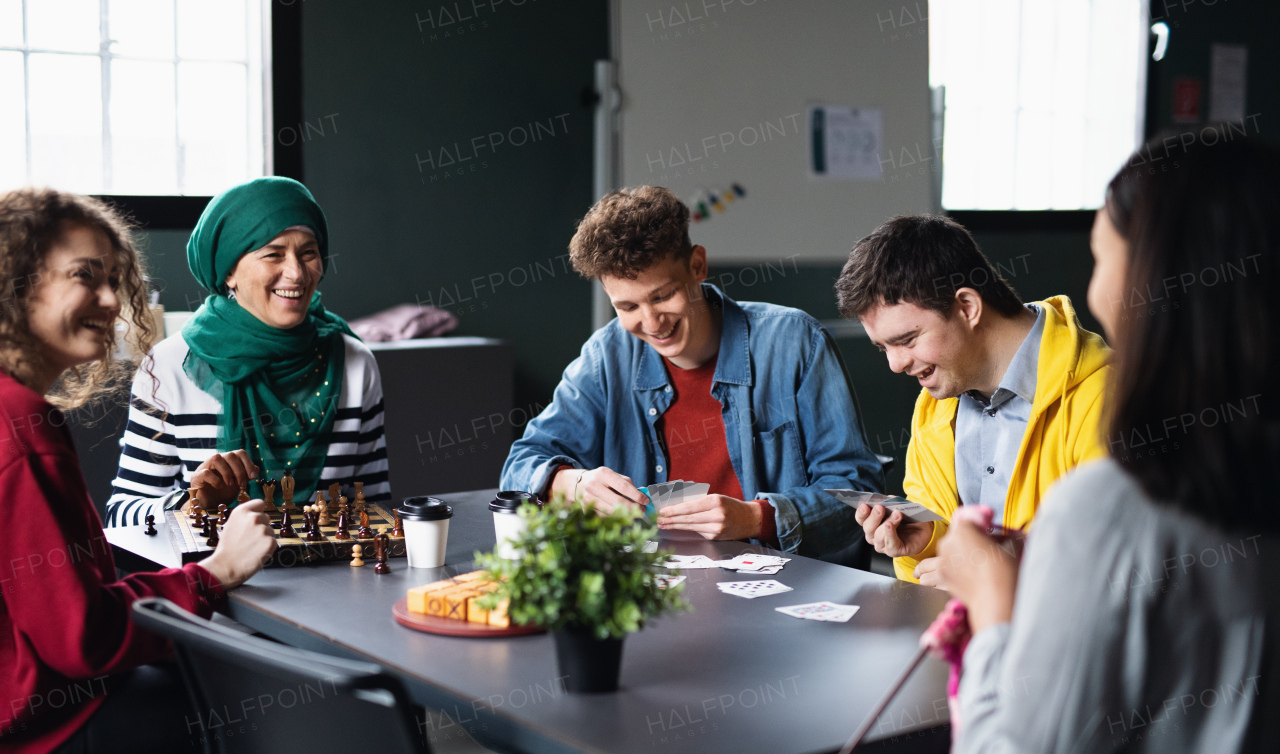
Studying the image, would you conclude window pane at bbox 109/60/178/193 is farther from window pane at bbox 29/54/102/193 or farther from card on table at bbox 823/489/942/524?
card on table at bbox 823/489/942/524

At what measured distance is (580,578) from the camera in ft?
3.73

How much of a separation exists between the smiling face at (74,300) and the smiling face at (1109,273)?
1.33m

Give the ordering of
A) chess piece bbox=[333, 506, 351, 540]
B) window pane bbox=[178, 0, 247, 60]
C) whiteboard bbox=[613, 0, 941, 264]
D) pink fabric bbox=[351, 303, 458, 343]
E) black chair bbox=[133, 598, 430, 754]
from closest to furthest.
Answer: black chair bbox=[133, 598, 430, 754]
chess piece bbox=[333, 506, 351, 540]
window pane bbox=[178, 0, 247, 60]
pink fabric bbox=[351, 303, 458, 343]
whiteboard bbox=[613, 0, 941, 264]

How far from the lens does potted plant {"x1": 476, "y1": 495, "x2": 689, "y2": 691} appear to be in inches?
44.5

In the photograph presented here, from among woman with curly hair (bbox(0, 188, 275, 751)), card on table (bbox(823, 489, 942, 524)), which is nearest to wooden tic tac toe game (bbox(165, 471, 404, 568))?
woman with curly hair (bbox(0, 188, 275, 751))

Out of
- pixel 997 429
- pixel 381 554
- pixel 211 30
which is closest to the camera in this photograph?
pixel 381 554

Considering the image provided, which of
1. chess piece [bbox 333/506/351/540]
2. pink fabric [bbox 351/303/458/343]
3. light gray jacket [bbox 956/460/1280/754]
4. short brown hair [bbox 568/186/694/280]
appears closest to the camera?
light gray jacket [bbox 956/460/1280/754]

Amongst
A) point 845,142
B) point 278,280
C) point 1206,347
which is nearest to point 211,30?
point 278,280

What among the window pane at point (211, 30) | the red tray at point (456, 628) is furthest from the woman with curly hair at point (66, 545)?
the window pane at point (211, 30)

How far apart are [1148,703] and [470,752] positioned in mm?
2110

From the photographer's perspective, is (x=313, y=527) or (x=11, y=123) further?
(x=11, y=123)

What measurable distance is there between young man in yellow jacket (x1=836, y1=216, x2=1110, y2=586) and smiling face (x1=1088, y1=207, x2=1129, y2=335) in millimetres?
885

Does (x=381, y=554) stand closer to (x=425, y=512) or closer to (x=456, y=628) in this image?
(x=425, y=512)

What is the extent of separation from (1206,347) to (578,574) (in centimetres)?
62
